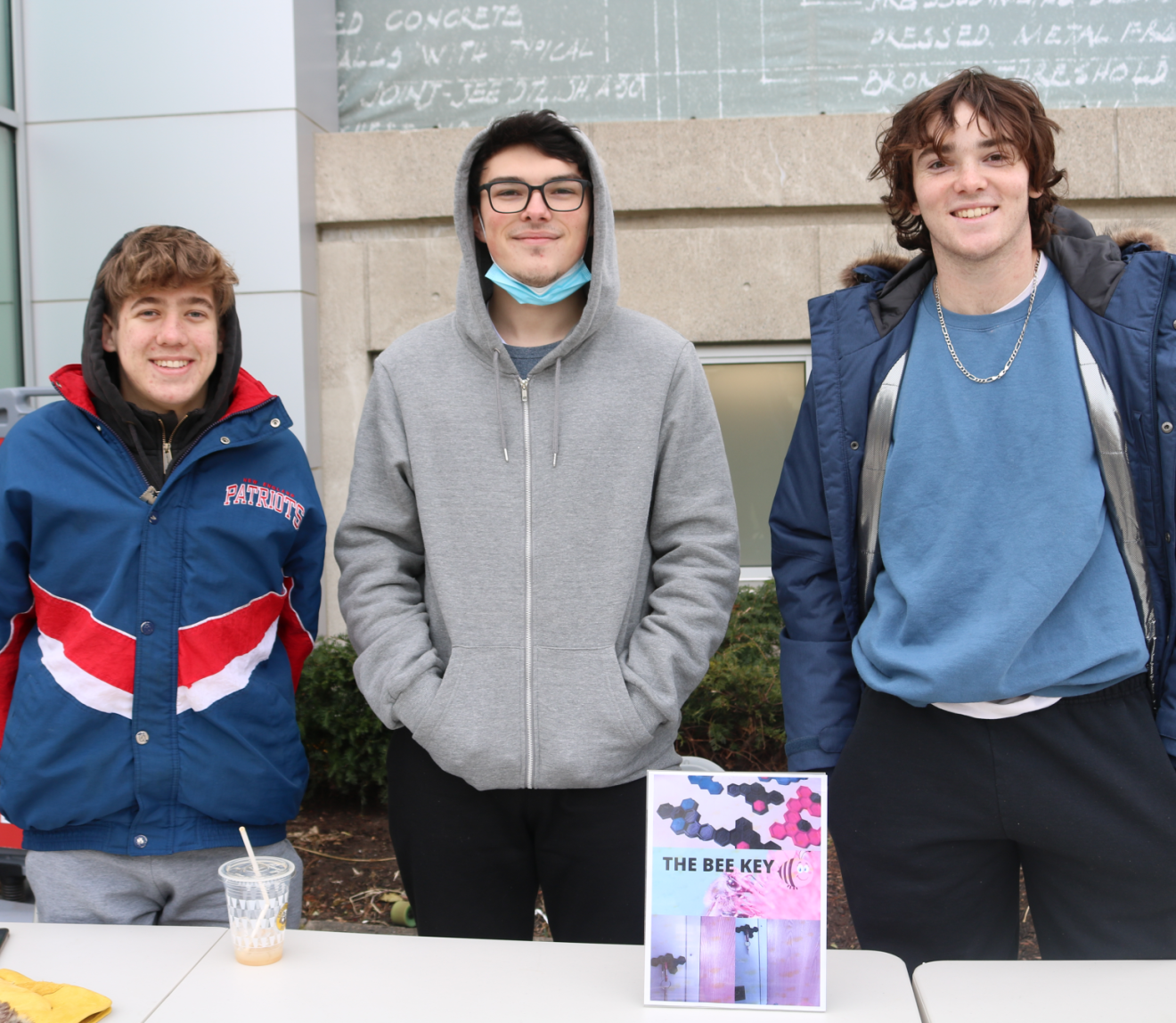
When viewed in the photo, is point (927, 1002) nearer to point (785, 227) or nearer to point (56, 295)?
point (785, 227)

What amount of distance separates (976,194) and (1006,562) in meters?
0.64

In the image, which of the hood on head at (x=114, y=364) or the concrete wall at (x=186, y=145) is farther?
the concrete wall at (x=186, y=145)

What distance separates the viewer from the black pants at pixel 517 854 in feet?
6.54

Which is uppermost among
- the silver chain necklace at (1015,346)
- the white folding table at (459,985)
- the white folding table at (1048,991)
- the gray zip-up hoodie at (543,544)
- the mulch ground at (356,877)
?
the silver chain necklace at (1015,346)

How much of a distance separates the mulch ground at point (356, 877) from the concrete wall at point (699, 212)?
1135mm

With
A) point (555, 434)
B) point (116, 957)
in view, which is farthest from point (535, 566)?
point (116, 957)

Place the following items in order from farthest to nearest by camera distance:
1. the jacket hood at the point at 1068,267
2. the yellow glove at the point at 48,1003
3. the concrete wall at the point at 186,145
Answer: the concrete wall at the point at 186,145 → the jacket hood at the point at 1068,267 → the yellow glove at the point at 48,1003

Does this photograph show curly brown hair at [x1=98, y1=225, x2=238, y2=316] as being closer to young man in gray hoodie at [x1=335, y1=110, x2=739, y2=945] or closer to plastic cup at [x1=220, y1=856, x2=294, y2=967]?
young man in gray hoodie at [x1=335, y1=110, x2=739, y2=945]

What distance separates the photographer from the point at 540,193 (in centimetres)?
204

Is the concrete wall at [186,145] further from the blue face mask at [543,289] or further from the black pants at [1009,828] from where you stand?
the black pants at [1009,828]

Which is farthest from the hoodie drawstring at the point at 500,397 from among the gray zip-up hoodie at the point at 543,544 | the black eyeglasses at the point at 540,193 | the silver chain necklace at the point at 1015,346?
the silver chain necklace at the point at 1015,346

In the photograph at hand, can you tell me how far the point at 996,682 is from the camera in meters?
1.75

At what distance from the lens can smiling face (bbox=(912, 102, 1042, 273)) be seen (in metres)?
1.83

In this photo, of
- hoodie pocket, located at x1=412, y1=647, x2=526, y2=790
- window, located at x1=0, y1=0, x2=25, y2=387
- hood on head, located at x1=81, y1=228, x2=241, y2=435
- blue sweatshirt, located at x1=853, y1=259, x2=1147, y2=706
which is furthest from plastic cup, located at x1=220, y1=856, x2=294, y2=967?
window, located at x1=0, y1=0, x2=25, y2=387
